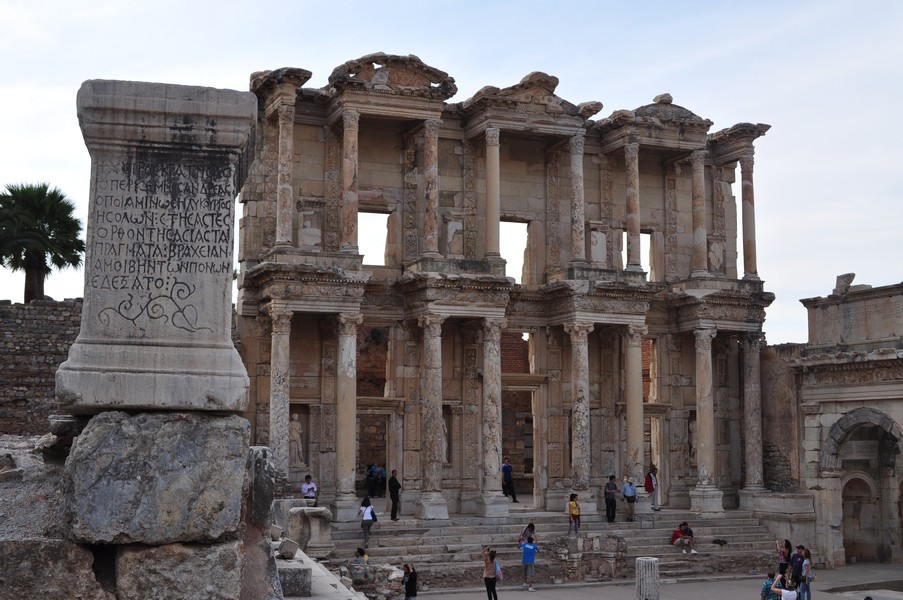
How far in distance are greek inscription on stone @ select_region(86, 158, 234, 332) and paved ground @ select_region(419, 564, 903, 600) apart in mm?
15895

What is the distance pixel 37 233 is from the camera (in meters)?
28.5

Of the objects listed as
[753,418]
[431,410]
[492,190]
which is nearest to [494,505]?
[431,410]

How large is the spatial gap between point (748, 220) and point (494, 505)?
35.4 ft

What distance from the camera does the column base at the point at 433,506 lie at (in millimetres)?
24234

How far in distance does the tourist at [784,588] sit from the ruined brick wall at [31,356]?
16470 millimetres

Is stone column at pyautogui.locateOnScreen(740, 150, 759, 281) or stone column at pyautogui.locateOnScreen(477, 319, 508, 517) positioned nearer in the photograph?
stone column at pyautogui.locateOnScreen(477, 319, 508, 517)

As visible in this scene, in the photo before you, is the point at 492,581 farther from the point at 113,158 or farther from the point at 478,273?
the point at 113,158

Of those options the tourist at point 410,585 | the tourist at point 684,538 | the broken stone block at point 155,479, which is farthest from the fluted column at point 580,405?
the broken stone block at point 155,479

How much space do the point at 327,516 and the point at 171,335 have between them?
51.4 ft

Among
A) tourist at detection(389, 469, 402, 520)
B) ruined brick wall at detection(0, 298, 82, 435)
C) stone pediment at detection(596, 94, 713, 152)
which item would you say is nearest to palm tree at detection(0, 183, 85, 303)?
ruined brick wall at detection(0, 298, 82, 435)

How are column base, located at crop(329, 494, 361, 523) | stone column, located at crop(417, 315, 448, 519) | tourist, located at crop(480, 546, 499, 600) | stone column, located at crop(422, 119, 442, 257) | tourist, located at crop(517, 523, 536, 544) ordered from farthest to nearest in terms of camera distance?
stone column, located at crop(422, 119, 442, 257), stone column, located at crop(417, 315, 448, 519), column base, located at crop(329, 494, 361, 523), tourist, located at crop(517, 523, 536, 544), tourist, located at crop(480, 546, 499, 600)

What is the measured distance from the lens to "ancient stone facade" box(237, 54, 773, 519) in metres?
24.8

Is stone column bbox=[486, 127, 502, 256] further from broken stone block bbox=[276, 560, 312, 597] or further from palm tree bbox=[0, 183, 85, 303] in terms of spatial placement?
broken stone block bbox=[276, 560, 312, 597]

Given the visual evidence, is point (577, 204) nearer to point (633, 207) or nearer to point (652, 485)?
point (633, 207)
